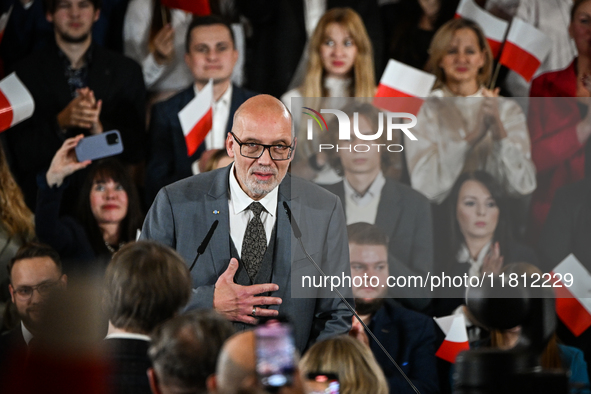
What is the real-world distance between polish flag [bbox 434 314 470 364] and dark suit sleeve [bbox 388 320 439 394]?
8cm

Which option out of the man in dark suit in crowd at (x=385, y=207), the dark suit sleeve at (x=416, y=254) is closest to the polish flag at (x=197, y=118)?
the man in dark suit in crowd at (x=385, y=207)

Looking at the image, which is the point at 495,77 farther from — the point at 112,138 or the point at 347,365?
the point at 347,365

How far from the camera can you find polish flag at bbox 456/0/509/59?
192 inches

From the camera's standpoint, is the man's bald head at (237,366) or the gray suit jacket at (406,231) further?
the gray suit jacket at (406,231)

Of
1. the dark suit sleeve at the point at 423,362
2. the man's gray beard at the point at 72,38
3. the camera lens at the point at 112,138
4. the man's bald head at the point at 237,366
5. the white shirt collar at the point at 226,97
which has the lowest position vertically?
the dark suit sleeve at the point at 423,362

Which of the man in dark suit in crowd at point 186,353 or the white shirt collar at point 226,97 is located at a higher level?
the white shirt collar at point 226,97

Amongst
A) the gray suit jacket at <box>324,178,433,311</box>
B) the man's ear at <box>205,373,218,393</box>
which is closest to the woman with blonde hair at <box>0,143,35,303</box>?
the gray suit jacket at <box>324,178,433,311</box>

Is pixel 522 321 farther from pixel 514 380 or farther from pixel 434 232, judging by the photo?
pixel 514 380

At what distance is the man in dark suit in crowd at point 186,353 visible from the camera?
1756 millimetres

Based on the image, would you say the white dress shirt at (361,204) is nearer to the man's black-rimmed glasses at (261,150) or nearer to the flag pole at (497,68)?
the man's black-rimmed glasses at (261,150)

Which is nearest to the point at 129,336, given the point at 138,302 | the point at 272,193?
the point at 138,302

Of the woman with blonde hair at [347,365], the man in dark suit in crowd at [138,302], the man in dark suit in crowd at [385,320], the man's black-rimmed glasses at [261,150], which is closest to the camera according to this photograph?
the man in dark suit in crowd at [138,302]

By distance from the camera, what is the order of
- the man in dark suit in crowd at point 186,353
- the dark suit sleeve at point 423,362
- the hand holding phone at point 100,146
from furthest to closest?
1. the hand holding phone at point 100,146
2. the dark suit sleeve at point 423,362
3. the man in dark suit in crowd at point 186,353

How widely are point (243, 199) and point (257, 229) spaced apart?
13 centimetres
